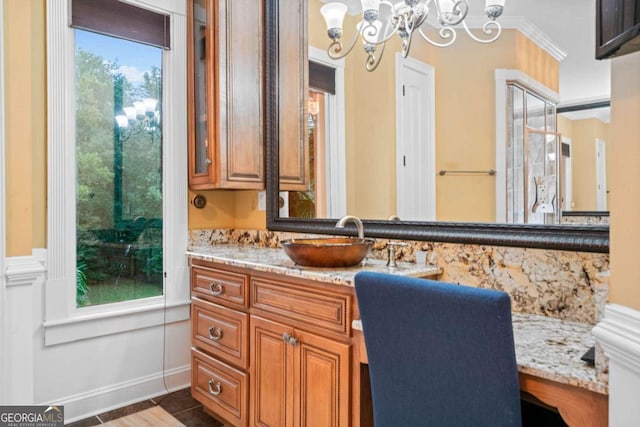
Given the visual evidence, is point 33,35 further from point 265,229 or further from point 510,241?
point 510,241

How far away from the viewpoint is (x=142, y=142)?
2.52 m

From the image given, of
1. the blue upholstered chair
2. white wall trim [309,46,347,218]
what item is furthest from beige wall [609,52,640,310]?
white wall trim [309,46,347,218]

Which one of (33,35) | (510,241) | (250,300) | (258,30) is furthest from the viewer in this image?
(258,30)

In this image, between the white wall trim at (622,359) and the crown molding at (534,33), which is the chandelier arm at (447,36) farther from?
the white wall trim at (622,359)

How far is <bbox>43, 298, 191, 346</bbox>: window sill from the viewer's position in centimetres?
214

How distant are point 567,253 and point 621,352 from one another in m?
0.69

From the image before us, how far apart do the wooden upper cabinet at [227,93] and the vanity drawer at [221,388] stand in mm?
1005

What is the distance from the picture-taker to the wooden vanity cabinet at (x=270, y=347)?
1.49 metres

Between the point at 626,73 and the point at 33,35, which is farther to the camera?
the point at 33,35

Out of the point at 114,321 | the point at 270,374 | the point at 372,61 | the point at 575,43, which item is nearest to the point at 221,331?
the point at 270,374

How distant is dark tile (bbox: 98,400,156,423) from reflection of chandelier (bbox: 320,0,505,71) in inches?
89.3

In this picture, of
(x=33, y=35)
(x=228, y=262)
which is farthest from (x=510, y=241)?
(x=33, y=35)

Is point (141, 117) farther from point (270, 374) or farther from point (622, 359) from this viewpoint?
point (622, 359)

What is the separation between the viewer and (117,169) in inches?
95.1
